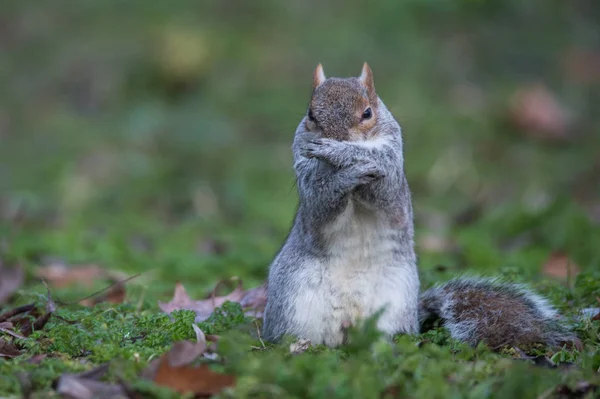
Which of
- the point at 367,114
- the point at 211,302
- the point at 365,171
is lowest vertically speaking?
the point at 211,302

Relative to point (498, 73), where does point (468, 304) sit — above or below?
below

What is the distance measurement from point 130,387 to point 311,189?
1151 mm

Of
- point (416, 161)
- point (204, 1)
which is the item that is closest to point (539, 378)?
point (416, 161)

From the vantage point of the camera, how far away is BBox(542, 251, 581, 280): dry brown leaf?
5.55m

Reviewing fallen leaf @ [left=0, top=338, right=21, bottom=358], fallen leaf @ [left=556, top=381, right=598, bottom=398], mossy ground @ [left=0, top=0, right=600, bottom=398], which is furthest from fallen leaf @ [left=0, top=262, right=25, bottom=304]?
fallen leaf @ [left=556, top=381, right=598, bottom=398]

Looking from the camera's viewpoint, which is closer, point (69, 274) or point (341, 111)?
point (341, 111)

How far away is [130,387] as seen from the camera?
290 cm

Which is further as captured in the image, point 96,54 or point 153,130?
point 96,54

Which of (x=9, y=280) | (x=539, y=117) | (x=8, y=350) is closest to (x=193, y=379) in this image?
(x=8, y=350)

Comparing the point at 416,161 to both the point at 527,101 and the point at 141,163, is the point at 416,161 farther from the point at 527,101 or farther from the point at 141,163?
the point at 141,163

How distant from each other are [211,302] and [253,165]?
447 cm

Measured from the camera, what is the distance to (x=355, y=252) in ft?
12.0

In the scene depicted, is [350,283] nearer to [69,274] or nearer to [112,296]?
[112,296]

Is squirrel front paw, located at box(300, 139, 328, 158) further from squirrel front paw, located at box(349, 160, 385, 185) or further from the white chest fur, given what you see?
the white chest fur
